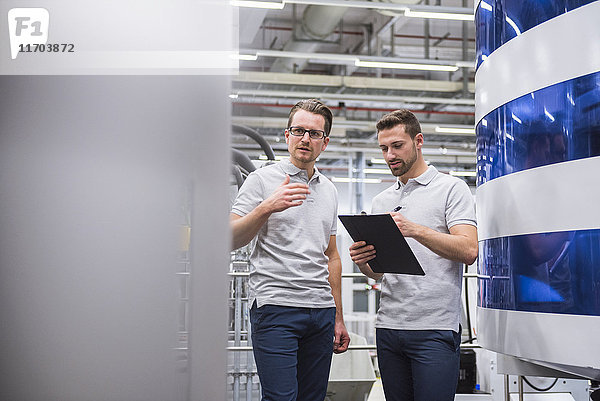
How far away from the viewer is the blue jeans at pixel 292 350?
1.68 metres

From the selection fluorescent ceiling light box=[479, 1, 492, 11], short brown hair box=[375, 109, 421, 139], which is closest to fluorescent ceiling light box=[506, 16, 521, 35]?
fluorescent ceiling light box=[479, 1, 492, 11]

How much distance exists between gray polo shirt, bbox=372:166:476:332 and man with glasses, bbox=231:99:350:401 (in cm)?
18

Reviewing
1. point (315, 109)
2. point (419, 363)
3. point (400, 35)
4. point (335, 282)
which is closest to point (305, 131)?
point (315, 109)

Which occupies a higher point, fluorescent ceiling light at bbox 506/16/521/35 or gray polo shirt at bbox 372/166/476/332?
fluorescent ceiling light at bbox 506/16/521/35

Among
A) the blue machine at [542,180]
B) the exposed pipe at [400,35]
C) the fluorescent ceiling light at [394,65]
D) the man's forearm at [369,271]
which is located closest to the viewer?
the blue machine at [542,180]

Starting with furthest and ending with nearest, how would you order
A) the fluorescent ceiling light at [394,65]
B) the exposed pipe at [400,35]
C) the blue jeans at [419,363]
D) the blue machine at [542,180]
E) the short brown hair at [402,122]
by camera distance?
the exposed pipe at [400,35] < the fluorescent ceiling light at [394,65] < the short brown hair at [402,122] < the blue jeans at [419,363] < the blue machine at [542,180]

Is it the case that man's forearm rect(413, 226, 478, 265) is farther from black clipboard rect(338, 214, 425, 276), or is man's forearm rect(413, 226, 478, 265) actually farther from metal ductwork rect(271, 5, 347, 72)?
metal ductwork rect(271, 5, 347, 72)

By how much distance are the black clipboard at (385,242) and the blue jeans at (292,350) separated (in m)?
0.20

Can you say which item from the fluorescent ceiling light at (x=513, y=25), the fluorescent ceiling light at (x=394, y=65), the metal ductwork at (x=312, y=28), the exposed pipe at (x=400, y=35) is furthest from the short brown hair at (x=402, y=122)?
the exposed pipe at (x=400, y=35)

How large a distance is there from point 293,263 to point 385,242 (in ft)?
0.85

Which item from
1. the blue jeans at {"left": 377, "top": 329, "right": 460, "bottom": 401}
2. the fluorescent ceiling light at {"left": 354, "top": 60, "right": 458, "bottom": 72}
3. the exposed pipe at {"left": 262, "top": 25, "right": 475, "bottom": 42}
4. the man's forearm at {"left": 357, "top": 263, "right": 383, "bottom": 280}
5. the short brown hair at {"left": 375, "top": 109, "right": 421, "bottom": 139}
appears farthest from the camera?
the exposed pipe at {"left": 262, "top": 25, "right": 475, "bottom": 42}

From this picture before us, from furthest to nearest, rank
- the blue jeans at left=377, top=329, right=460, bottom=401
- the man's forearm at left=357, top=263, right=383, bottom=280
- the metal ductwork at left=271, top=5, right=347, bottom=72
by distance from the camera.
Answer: the metal ductwork at left=271, top=5, right=347, bottom=72 < the man's forearm at left=357, top=263, right=383, bottom=280 < the blue jeans at left=377, top=329, right=460, bottom=401

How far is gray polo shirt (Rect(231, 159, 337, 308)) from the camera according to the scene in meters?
1.73

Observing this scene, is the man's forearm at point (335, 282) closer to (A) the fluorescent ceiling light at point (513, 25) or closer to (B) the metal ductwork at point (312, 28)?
(A) the fluorescent ceiling light at point (513, 25)
